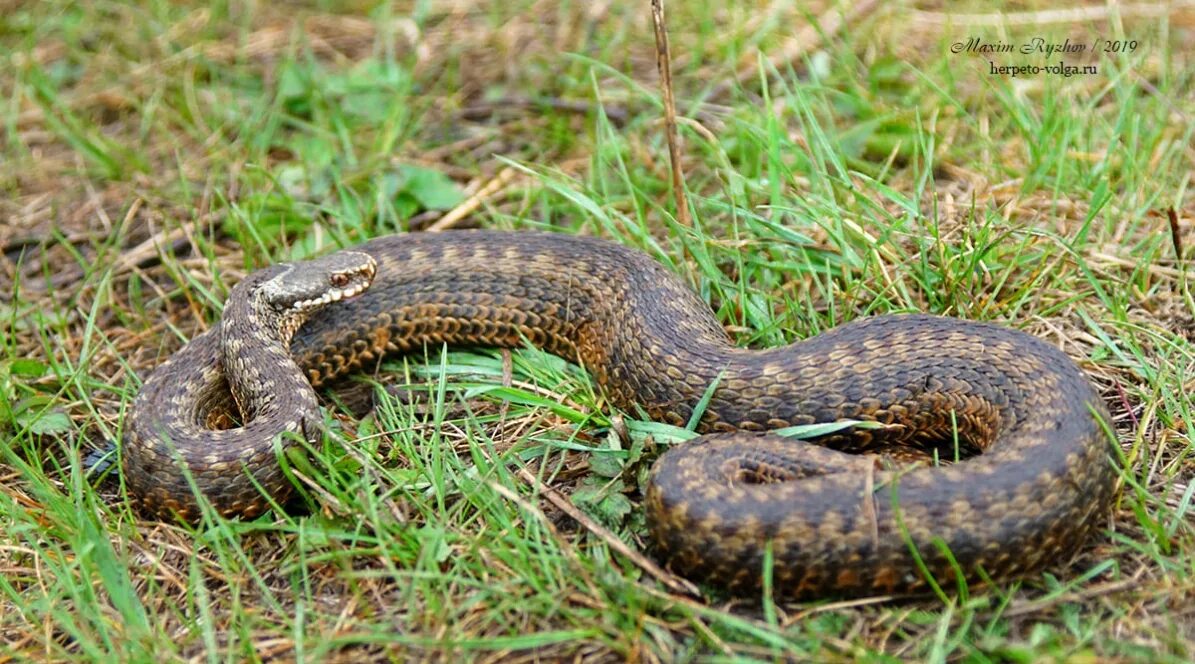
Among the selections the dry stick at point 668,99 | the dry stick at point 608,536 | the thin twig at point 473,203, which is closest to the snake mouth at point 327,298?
the thin twig at point 473,203

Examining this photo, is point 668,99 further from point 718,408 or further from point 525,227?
point 718,408

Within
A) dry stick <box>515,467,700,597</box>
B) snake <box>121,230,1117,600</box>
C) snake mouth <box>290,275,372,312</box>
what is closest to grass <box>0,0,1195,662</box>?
dry stick <box>515,467,700,597</box>

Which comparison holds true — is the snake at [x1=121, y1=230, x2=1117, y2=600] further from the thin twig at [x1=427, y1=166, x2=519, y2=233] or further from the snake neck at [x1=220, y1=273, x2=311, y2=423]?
the thin twig at [x1=427, y1=166, x2=519, y2=233]

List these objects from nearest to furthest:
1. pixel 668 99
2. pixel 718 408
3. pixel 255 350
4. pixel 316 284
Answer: pixel 718 408 → pixel 255 350 → pixel 316 284 → pixel 668 99

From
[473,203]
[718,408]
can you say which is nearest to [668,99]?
[473,203]

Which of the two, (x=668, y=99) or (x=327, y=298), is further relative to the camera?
(x=668, y=99)

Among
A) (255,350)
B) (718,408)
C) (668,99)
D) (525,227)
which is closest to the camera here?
(718,408)

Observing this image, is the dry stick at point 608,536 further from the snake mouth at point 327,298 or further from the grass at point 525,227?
the snake mouth at point 327,298
